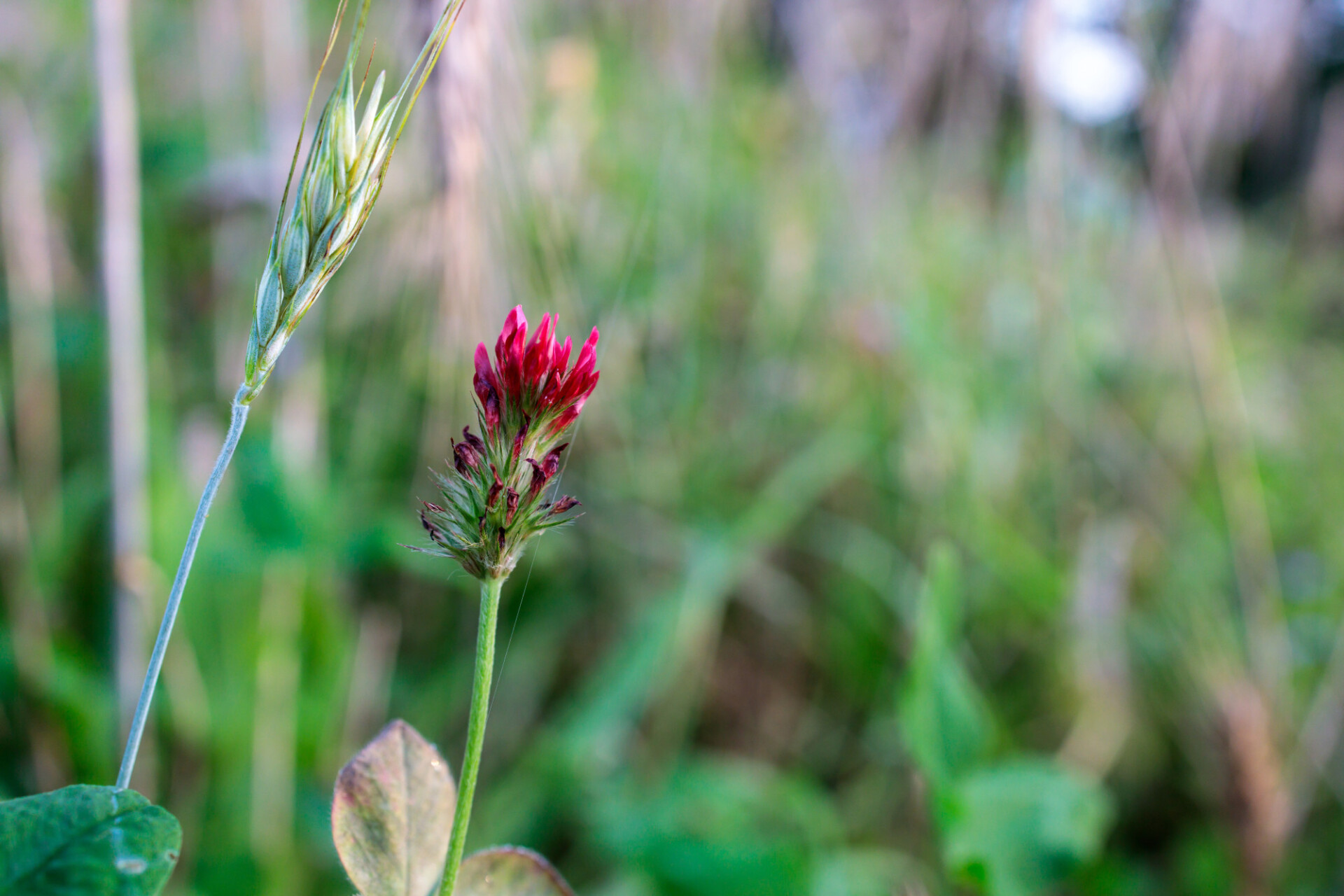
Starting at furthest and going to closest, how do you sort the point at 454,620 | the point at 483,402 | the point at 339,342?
1. the point at 339,342
2. the point at 454,620
3. the point at 483,402

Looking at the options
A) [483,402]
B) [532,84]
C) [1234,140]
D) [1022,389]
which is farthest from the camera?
[1234,140]

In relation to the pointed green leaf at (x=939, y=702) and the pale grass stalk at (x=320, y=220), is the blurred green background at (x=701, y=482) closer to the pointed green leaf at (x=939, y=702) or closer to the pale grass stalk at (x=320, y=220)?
the pointed green leaf at (x=939, y=702)

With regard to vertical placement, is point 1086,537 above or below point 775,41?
below

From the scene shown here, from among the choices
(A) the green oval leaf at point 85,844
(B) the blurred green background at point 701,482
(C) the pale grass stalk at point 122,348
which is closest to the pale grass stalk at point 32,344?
(B) the blurred green background at point 701,482

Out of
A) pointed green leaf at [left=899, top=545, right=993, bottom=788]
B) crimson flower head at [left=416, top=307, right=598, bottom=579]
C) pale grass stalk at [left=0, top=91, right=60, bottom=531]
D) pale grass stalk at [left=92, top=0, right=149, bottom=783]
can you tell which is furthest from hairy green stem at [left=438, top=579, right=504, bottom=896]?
pale grass stalk at [left=0, top=91, right=60, bottom=531]

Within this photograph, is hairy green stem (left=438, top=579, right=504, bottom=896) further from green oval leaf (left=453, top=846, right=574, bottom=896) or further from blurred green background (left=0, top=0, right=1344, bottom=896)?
blurred green background (left=0, top=0, right=1344, bottom=896)

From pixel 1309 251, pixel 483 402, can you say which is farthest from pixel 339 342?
pixel 1309 251

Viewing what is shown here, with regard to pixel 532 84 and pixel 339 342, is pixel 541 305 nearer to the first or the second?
pixel 532 84
